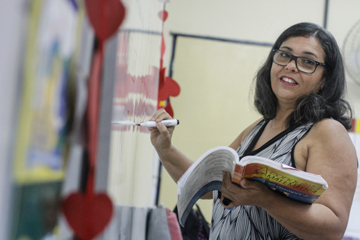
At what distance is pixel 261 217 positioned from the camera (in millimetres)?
694

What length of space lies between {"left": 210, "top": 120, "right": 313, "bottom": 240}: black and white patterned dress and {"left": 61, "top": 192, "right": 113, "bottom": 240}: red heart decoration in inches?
22.1

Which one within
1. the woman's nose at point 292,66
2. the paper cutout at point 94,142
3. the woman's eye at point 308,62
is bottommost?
the paper cutout at point 94,142

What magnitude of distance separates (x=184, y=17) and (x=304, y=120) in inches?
62.5

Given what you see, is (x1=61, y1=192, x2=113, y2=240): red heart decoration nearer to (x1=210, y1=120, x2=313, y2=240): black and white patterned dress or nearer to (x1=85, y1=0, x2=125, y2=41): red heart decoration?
(x1=85, y1=0, x2=125, y2=41): red heart decoration

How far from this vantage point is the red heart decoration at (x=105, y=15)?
17 cm

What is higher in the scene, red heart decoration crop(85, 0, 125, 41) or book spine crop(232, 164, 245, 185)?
red heart decoration crop(85, 0, 125, 41)

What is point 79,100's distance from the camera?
173 millimetres

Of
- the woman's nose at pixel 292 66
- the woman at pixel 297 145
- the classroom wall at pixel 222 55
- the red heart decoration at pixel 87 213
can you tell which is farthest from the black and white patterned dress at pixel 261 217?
the classroom wall at pixel 222 55

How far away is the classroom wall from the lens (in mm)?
2115

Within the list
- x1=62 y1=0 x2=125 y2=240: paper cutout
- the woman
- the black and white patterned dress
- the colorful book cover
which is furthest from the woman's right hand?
x1=62 y1=0 x2=125 y2=240: paper cutout

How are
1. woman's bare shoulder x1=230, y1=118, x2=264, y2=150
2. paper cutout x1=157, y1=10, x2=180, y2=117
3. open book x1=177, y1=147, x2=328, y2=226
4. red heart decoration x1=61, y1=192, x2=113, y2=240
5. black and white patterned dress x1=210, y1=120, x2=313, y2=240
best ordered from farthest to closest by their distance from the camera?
1. paper cutout x1=157, y1=10, x2=180, y2=117
2. woman's bare shoulder x1=230, y1=118, x2=264, y2=150
3. black and white patterned dress x1=210, y1=120, x2=313, y2=240
4. open book x1=177, y1=147, x2=328, y2=226
5. red heart decoration x1=61, y1=192, x2=113, y2=240

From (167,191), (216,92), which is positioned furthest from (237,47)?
(167,191)

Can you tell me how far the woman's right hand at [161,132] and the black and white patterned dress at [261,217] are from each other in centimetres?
20

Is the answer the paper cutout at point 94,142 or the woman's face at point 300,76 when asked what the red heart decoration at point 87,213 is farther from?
the woman's face at point 300,76
